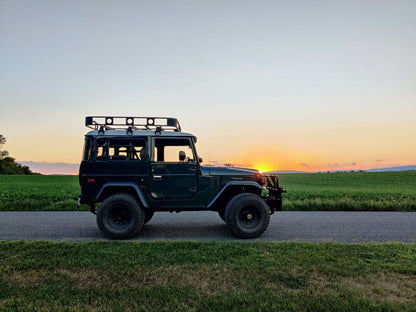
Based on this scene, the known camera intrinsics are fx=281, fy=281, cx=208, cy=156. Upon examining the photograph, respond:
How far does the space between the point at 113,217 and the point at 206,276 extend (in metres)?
3.24

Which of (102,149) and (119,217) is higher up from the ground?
(102,149)

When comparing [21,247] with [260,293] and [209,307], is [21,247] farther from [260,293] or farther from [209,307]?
[260,293]

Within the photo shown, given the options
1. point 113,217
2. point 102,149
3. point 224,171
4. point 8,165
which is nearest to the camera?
point 113,217

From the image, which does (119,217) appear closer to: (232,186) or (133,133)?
(133,133)

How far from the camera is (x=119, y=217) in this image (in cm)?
631

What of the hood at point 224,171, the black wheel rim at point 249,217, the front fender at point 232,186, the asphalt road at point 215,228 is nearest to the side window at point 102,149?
the asphalt road at point 215,228

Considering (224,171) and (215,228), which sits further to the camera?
(215,228)

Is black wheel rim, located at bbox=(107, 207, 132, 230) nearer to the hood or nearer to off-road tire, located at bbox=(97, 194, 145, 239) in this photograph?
off-road tire, located at bbox=(97, 194, 145, 239)

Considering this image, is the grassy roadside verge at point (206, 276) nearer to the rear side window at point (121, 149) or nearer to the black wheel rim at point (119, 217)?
the black wheel rim at point (119, 217)

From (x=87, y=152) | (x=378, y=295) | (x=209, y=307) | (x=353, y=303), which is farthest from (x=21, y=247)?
(x=378, y=295)

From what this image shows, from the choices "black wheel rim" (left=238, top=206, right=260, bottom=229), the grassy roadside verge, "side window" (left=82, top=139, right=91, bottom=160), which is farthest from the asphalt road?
"side window" (left=82, top=139, right=91, bottom=160)

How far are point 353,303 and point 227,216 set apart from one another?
3.32 m

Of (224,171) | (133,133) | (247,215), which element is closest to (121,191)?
(133,133)

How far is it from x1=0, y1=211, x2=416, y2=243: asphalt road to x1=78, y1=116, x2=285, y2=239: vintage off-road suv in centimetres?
54
